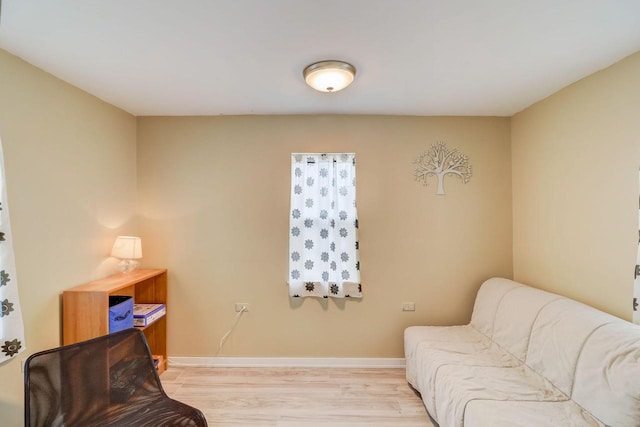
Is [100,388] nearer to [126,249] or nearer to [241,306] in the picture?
[126,249]

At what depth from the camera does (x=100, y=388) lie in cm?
164

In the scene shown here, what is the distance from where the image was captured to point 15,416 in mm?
1813

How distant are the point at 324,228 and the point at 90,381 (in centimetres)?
198

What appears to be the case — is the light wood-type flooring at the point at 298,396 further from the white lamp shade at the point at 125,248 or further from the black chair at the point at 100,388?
the white lamp shade at the point at 125,248

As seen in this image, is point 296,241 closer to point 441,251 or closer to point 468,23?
point 441,251

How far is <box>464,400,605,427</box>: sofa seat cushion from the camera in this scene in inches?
58.4

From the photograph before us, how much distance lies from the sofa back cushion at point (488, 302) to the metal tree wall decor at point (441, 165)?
0.96 metres

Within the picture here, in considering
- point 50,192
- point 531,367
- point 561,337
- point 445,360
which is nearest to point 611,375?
point 561,337

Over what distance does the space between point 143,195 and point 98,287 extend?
1070 mm

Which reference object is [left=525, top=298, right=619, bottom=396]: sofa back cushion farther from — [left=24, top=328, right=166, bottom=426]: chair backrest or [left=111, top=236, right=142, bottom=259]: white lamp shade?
[left=111, top=236, right=142, bottom=259]: white lamp shade

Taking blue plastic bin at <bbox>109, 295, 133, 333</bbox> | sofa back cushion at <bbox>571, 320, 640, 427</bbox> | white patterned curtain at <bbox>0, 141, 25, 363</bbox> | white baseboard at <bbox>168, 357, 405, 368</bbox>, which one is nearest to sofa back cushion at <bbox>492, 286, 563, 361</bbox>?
sofa back cushion at <bbox>571, 320, 640, 427</bbox>

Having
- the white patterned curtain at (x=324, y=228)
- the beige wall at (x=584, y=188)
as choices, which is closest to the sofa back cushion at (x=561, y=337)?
the beige wall at (x=584, y=188)

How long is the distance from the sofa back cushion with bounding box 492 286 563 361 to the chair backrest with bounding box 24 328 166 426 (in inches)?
93.2

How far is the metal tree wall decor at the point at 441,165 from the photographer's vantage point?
9.62 ft
